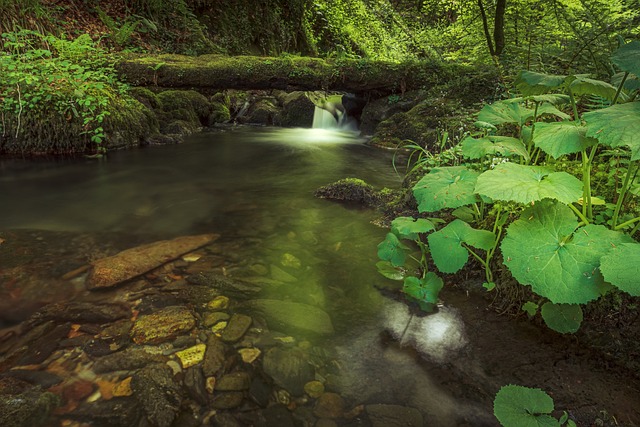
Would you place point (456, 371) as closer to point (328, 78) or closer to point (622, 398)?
point (622, 398)

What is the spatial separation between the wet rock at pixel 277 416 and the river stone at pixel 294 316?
61cm

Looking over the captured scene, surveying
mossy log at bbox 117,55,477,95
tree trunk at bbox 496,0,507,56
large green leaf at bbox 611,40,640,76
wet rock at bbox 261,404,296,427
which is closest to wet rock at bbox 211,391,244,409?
wet rock at bbox 261,404,296,427

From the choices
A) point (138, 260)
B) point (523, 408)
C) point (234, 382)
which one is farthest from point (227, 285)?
point (523, 408)

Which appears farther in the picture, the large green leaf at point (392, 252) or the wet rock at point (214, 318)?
the large green leaf at point (392, 252)

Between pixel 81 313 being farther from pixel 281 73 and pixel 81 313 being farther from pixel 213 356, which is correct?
pixel 281 73

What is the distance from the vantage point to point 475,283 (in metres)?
2.82

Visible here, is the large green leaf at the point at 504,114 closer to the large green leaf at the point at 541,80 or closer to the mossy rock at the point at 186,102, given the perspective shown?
the large green leaf at the point at 541,80

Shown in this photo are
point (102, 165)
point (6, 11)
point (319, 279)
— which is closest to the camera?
point (319, 279)

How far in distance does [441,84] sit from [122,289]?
9937 millimetres

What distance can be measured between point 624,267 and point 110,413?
2.53 m

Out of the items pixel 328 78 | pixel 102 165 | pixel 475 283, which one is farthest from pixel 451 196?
pixel 328 78

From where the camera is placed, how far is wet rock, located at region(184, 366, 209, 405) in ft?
6.17

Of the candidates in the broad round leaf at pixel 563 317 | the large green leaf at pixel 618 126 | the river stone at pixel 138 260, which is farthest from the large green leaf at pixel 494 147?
the river stone at pixel 138 260

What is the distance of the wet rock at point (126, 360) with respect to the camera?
2019 millimetres
